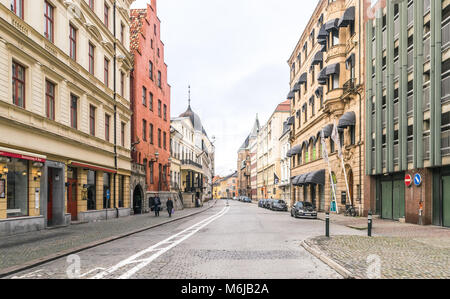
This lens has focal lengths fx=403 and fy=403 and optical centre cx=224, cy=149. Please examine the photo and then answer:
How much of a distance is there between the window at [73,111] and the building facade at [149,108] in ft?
33.4

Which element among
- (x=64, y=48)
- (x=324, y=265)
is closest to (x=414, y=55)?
(x=324, y=265)

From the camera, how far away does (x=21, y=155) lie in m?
16.4

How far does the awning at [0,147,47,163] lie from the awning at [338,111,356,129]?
22281 millimetres

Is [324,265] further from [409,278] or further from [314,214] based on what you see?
[314,214]

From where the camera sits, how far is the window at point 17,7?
16.2 m

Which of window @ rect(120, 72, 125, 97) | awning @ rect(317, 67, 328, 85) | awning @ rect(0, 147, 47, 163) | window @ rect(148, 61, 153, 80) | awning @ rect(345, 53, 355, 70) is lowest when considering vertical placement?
awning @ rect(0, 147, 47, 163)

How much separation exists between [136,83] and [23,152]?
19.6 meters

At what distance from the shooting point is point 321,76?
36562 mm

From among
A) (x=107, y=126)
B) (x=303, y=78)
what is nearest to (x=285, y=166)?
(x=303, y=78)

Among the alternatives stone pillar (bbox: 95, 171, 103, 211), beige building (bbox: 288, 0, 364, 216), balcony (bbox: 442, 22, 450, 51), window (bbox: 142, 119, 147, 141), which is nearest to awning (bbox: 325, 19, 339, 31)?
beige building (bbox: 288, 0, 364, 216)

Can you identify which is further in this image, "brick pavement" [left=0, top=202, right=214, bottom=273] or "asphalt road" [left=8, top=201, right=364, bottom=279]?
"brick pavement" [left=0, top=202, right=214, bottom=273]

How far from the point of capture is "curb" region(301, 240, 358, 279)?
8038 millimetres

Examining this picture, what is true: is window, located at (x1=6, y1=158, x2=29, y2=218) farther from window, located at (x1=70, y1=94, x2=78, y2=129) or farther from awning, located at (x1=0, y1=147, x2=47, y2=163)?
window, located at (x1=70, y1=94, x2=78, y2=129)

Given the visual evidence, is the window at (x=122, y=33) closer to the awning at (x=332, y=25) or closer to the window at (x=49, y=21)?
the window at (x=49, y=21)
